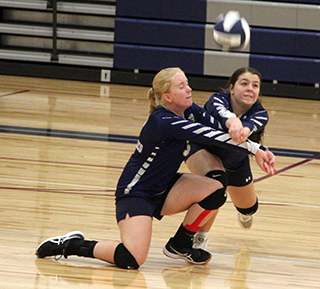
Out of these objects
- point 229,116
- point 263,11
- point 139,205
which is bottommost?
point 139,205

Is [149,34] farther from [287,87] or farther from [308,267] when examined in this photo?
[308,267]

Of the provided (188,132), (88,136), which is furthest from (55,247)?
(88,136)

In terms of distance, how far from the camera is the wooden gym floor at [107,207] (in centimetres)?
240

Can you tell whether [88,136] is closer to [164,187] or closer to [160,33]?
[164,187]

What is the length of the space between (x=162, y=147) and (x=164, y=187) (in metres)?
0.18

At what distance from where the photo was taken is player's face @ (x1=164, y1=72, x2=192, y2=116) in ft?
8.40

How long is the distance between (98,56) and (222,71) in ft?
5.94

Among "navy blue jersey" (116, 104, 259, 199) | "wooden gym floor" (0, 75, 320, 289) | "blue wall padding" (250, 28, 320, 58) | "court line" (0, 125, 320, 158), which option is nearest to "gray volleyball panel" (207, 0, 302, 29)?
"blue wall padding" (250, 28, 320, 58)

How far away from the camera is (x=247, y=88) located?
2865mm

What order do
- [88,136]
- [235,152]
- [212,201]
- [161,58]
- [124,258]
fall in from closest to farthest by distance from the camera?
[124,258], [212,201], [235,152], [88,136], [161,58]

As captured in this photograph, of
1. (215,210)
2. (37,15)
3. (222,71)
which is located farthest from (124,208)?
(37,15)

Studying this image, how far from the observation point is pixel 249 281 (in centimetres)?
241

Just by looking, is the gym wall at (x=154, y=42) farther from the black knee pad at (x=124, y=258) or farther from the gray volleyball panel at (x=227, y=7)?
the black knee pad at (x=124, y=258)

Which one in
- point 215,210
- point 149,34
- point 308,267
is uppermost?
point 149,34
